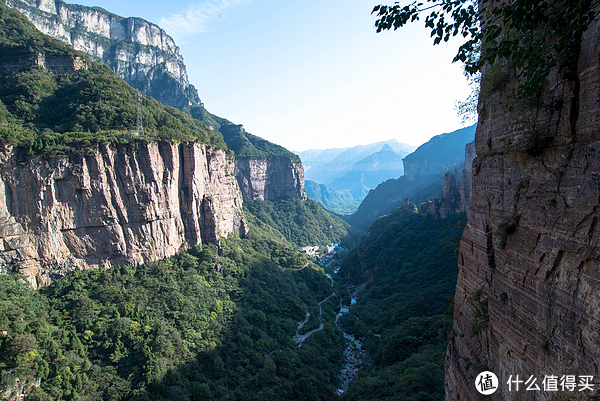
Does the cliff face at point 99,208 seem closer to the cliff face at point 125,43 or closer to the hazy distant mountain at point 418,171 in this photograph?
the cliff face at point 125,43

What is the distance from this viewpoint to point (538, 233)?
24.4 feet

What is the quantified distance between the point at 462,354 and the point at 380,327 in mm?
36597

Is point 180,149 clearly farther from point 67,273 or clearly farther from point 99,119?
point 67,273

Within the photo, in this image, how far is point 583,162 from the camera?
6086 mm

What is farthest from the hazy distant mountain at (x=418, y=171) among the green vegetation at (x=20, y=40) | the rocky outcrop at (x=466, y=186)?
the green vegetation at (x=20, y=40)

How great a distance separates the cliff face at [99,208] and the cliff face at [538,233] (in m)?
37.0

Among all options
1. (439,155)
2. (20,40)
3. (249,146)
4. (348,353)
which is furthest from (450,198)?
(439,155)

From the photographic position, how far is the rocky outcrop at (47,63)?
126 ft

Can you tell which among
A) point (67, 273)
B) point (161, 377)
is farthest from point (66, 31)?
point (161, 377)

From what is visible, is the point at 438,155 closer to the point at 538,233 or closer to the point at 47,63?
the point at 47,63

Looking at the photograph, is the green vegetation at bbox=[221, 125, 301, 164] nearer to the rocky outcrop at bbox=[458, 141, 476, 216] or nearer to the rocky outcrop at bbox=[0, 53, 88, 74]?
the rocky outcrop at bbox=[0, 53, 88, 74]

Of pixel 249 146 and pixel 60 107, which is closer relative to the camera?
pixel 60 107

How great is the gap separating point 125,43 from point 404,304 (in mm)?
147331

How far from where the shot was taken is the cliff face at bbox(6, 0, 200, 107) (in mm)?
95125
